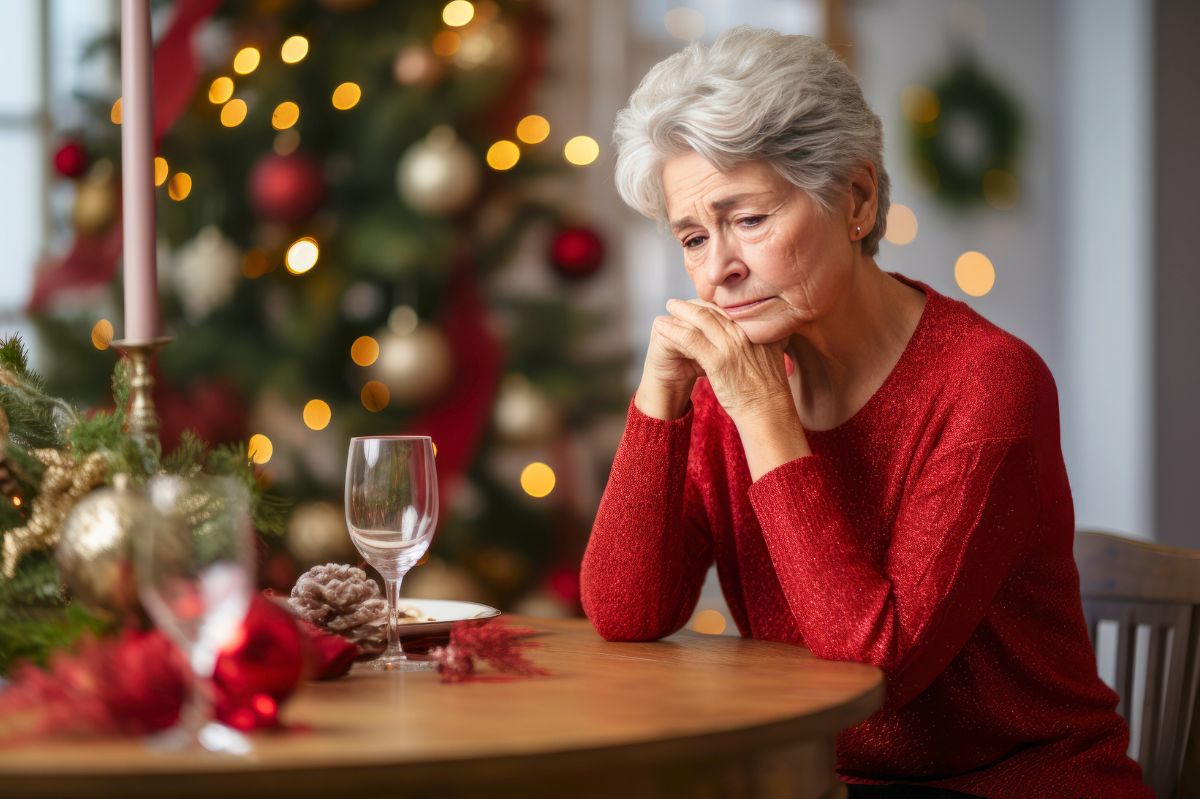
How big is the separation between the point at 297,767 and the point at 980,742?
36.9 inches

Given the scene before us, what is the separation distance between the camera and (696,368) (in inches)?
60.4

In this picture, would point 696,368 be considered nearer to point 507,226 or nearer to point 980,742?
point 980,742

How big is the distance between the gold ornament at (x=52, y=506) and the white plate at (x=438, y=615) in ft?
1.17

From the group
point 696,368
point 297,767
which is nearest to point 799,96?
point 696,368

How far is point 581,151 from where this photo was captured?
3.29 meters

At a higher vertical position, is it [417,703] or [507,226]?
[507,226]

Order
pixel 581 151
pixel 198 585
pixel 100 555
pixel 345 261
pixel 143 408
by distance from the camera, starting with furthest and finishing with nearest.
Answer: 1. pixel 581 151
2. pixel 345 261
3. pixel 143 408
4. pixel 100 555
5. pixel 198 585

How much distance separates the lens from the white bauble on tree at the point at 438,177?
2762 millimetres

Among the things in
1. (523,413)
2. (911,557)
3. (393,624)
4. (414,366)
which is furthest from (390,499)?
(523,413)

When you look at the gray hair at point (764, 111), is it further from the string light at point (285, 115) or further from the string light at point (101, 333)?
the string light at point (101, 333)

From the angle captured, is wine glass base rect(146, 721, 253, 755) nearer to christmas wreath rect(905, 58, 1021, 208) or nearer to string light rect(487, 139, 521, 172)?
string light rect(487, 139, 521, 172)

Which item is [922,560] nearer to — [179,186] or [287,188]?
[287,188]

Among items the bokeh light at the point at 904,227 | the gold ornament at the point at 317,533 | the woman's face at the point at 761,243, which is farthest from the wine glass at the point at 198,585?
the bokeh light at the point at 904,227

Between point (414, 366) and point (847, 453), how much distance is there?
4.66 feet
